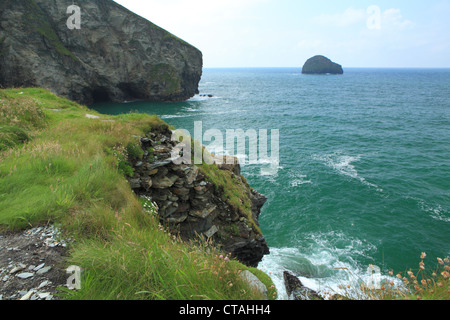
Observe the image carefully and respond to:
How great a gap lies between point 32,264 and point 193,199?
7.83 m

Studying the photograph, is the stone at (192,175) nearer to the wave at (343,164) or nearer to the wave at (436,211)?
the wave at (436,211)

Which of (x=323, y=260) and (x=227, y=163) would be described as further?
(x=227, y=163)

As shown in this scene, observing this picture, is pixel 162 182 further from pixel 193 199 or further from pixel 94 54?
pixel 94 54

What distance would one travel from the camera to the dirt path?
131 inches

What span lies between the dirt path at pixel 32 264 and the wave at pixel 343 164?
2711 centimetres

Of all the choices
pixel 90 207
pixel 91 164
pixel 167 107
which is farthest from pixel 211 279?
pixel 167 107

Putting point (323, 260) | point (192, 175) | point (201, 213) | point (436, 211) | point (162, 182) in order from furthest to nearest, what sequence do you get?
1. point (436, 211)
2. point (323, 260)
3. point (192, 175)
4. point (201, 213)
5. point (162, 182)

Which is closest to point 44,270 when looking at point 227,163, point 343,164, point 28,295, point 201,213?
point 28,295

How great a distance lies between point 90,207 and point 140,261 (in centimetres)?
234

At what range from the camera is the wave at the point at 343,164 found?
26.0 meters

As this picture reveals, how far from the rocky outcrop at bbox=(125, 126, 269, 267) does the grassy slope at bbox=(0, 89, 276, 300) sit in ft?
6.04

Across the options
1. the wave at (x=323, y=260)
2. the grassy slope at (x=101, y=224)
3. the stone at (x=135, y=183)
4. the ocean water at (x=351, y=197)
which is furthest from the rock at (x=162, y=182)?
the wave at (x=323, y=260)

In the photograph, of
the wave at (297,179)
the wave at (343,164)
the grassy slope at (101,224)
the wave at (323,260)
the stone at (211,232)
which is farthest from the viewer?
the wave at (343,164)

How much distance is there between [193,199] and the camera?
11.5 m
